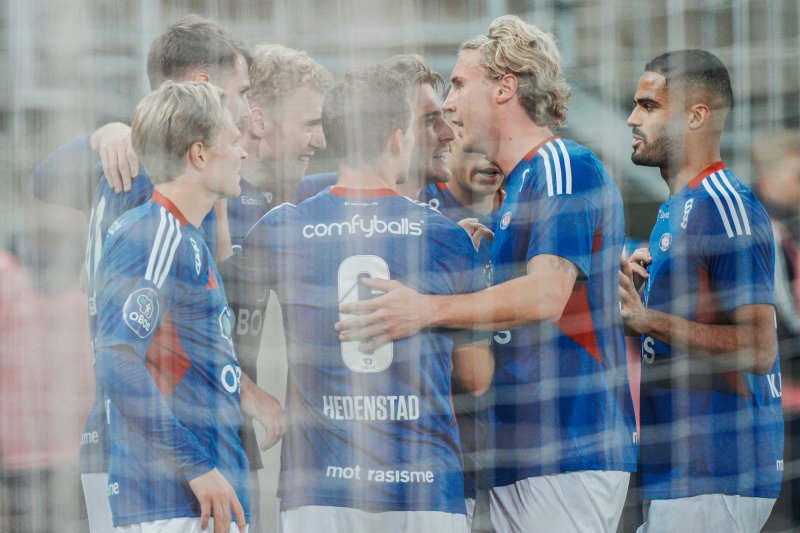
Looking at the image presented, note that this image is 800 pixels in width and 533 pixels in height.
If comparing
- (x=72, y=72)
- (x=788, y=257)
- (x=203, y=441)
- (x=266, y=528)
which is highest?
(x=72, y=72)

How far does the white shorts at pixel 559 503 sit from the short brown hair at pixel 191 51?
2.25 ft

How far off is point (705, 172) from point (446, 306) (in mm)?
423

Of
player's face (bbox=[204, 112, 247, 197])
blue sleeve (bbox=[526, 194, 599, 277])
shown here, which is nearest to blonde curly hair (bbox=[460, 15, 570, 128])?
blue sleeve (bbox=[526, 194, 599, 277])

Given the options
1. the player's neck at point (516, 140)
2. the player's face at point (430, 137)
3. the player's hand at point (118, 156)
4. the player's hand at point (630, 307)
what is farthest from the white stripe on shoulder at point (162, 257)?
the player's hand at point (630, 307)

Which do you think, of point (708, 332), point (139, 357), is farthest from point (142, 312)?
point (708, 332)

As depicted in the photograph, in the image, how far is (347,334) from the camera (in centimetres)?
143

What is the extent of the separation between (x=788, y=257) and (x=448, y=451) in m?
0.56

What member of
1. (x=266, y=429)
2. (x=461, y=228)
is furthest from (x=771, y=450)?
(x=266, y=429)

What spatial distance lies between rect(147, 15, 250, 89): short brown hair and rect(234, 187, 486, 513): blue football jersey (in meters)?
0.24

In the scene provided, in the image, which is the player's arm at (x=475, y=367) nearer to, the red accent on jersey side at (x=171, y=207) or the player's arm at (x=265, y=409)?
the player's arm at (x=265, y=409)

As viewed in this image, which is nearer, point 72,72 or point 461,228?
point 461,228

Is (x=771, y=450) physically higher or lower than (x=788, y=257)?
lower

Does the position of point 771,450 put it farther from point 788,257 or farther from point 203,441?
point 203,441

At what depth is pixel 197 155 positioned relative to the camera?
1435 mm
